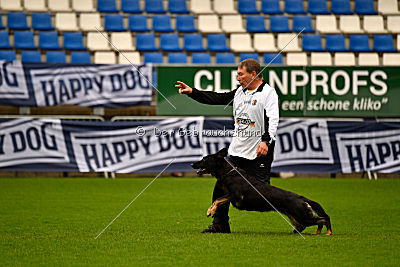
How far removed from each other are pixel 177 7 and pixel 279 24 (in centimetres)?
341

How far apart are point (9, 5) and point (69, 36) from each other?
263cm

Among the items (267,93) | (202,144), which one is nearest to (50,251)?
(267,93)

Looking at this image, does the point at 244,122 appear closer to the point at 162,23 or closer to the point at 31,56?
Result: the point at 31,56

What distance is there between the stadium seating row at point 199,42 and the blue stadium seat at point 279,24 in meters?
0.53

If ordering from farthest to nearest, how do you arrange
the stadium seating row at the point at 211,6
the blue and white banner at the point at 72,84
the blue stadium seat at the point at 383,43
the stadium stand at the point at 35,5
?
the stadium seating row at the point at 211,6, the stadium stand at the point at 35,5, the blue stadium seat at the point at 383,43, the blue and white banner at the point at 72,84

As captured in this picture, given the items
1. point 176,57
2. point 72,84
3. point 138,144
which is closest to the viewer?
point 138,144

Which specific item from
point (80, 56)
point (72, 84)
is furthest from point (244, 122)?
point (80, 56)

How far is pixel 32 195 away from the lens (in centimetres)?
1218

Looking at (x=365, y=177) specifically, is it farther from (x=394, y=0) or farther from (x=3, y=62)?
(x=3, y=62)

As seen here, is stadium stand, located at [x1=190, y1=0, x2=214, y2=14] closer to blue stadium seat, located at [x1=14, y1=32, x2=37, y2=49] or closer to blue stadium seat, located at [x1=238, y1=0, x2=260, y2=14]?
blue stadium seat, located at [x1=238, y1=0, x2=260, y2=14]

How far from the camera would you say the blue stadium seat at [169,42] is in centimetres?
2023

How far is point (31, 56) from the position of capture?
19375 mm

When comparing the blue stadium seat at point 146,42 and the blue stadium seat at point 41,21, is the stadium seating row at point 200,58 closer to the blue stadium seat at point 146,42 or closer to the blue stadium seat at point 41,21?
the blue stadium seat at point 146,42

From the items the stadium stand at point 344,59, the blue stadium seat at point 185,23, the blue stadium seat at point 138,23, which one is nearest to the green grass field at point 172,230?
the stadium stand at point 344,59
